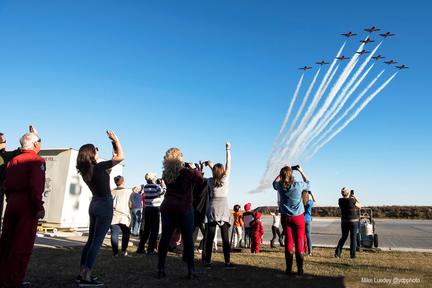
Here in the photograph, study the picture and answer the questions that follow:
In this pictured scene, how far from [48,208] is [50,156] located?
1.99 meters

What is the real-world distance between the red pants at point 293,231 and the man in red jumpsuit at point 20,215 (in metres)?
4.02

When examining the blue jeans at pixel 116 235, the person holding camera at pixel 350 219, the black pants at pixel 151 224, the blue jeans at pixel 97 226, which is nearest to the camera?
the blue jeans at pixel 97 226

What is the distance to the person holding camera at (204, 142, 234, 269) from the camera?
668 centimetres

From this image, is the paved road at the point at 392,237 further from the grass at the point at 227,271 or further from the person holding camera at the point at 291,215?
the person holding camera at the point at 291,215

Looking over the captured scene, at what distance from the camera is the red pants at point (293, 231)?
6.37 meters

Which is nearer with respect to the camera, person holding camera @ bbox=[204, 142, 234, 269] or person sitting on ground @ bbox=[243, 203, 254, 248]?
person holding camera @ bbox=[204, 142, 234, 269]

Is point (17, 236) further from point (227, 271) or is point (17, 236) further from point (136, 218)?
point (136, 218)

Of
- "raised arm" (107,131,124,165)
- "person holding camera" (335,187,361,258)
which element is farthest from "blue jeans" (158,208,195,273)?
"person holding camera" (335,187,361,258)

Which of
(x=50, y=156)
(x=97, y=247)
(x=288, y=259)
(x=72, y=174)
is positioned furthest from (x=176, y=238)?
(x=50, y=156)

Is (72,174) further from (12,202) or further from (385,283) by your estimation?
(385,283)

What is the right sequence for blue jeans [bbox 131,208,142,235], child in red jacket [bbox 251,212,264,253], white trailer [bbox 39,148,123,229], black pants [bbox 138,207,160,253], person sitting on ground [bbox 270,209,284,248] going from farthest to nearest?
Answer: 1. white trailer [bbox 39,148,123,229]
2. person sitting on ground [bbox 270,209,284,248]
3. blue jeans [bbox 131,208,142,235]
4. child in red jacket [bbox 251,212,264,253]
5. black pants [bbox 138,207,160,253]

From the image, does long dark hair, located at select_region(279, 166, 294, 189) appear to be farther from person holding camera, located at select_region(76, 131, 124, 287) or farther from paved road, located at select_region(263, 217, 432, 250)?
paved road, located at select_region(263, 217, 432, 250)

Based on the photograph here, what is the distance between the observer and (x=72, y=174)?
13812 mm

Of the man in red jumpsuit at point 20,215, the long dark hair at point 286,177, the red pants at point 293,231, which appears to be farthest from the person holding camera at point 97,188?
the red pants at point 293,231
